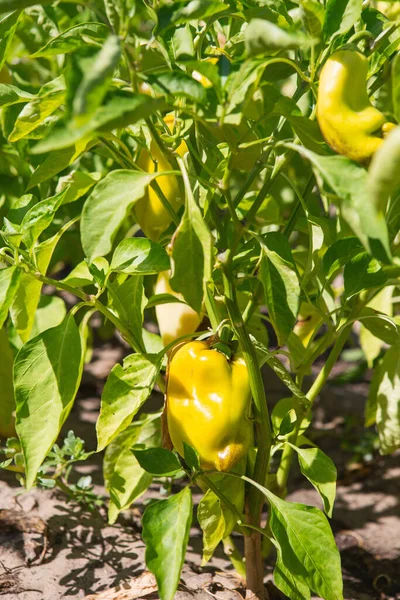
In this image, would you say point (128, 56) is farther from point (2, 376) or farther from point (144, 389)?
point (2, 376)

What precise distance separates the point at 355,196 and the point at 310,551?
0.46 m

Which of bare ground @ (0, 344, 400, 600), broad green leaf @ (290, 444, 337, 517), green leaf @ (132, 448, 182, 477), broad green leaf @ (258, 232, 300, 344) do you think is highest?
broad green leaf @ (258, 232, 300, 344)

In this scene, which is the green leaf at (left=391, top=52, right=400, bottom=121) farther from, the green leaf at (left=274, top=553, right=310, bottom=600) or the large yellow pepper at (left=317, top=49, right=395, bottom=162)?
the green leaf at (left=274, top=553, right=310, bottom=600)

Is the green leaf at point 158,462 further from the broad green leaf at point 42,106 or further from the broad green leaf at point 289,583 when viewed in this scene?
the broad green leaf at point 42,106

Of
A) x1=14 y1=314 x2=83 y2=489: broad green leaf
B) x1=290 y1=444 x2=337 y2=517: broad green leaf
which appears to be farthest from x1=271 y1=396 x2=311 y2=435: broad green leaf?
x1=14 y1=314 x2=83 y2=489: broad green leaf

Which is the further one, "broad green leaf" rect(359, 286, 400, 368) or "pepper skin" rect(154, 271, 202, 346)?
"pepper skin" rect(154, 271, 202, 346)

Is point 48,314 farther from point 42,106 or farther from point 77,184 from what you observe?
point 42,106

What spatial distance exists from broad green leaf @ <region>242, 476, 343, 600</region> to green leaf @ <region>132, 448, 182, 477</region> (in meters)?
0.14

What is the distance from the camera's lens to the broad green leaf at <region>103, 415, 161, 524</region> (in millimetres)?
1112

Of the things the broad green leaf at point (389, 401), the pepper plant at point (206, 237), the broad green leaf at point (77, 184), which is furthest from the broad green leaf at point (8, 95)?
the broad green leaf at point (389, 401)

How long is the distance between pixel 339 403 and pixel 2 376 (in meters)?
1.11

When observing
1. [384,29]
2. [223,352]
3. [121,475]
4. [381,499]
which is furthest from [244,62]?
[381,499]

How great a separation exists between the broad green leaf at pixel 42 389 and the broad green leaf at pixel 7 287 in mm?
76

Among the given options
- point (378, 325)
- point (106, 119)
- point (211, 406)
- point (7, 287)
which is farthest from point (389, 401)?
point (106, 119)
